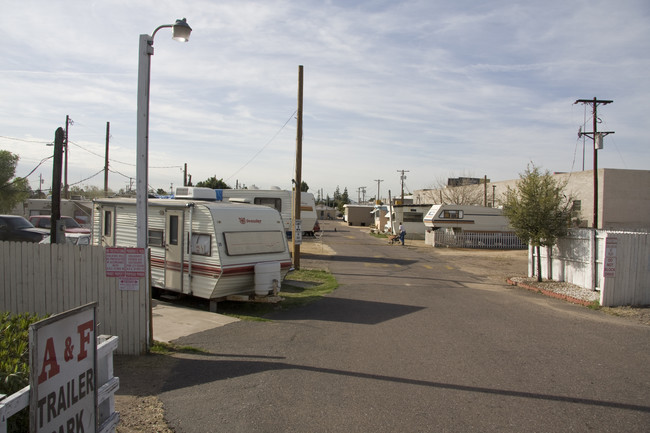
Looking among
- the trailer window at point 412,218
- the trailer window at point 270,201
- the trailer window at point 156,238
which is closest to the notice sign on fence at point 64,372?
the trailer window at point 156,238

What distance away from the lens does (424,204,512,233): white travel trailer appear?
34.2 meters

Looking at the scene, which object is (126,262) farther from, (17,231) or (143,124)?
(17,231)

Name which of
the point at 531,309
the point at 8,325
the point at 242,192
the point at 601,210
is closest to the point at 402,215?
the point at 601,210

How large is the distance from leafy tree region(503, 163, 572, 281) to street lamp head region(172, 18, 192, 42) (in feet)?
37.6

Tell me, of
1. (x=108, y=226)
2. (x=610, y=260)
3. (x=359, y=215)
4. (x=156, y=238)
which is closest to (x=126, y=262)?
(x=156, y=238)

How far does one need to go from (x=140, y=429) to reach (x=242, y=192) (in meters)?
19.9

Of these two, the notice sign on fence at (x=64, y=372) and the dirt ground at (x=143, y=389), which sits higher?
the notice sign on fence at (x=64, y=372)

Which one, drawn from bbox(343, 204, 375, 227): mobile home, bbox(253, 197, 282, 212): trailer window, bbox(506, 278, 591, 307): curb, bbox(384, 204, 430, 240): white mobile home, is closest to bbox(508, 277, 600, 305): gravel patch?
bbox(506, 278, 591, 307): curb

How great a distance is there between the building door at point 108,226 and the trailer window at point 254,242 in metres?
3.71

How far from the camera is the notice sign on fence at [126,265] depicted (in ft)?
22.2

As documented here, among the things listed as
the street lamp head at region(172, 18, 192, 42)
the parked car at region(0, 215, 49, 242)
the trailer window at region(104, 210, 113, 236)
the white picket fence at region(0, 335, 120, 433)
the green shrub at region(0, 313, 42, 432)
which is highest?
the street lamp head at region(172, 18, 192, 42)

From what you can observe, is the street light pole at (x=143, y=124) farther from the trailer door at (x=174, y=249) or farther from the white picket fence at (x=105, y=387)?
the trailer door at (x=174, y=249)

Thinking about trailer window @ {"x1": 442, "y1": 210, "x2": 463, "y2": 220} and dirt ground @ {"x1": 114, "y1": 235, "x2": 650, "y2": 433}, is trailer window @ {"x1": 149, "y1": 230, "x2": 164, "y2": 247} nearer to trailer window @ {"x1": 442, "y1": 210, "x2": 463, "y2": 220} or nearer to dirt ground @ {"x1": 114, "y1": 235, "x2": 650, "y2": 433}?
dirt ground @ {"x1": 114, "y1": 235, "x2": 650, "y2": 433}

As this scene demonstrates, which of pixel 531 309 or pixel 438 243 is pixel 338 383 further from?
pixel 438 243
